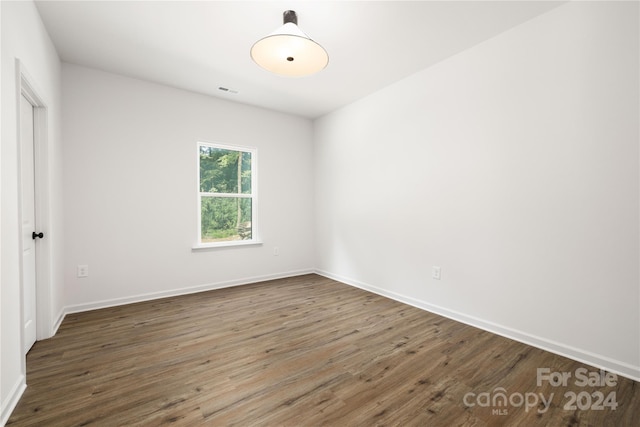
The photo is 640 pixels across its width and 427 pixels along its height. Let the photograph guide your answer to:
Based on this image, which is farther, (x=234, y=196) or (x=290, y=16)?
(x=234, y=196)

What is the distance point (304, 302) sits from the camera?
3.50 meters

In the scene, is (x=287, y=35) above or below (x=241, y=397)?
above

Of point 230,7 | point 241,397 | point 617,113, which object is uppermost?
point 230,7

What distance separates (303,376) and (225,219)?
2860mm

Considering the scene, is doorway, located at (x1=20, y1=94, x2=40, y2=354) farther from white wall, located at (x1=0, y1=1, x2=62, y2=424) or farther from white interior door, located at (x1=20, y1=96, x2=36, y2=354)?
white wall, located at (x1=0, y1=1, x2=62, y2=424)

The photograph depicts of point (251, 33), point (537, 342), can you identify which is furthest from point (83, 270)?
point (537, 342)

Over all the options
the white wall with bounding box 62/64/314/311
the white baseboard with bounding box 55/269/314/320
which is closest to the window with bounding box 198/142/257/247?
the white wall with bounding box 62/64/314/311

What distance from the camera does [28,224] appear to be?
2.33m

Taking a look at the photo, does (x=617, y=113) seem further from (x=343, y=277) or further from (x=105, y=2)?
(x=105, y=2)

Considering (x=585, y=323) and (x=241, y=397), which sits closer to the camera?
(x=241, y=397)

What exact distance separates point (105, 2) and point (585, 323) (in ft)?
14.7

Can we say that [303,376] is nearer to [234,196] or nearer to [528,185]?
[528,185]

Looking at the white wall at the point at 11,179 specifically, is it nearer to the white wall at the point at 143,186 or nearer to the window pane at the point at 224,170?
the white wall at the point at 143,186

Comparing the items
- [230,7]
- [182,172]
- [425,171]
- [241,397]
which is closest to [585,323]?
[425,171]
